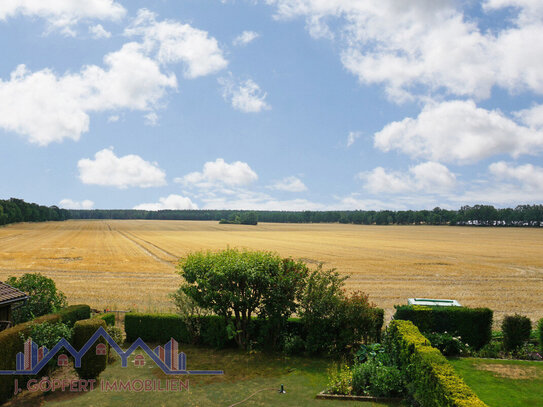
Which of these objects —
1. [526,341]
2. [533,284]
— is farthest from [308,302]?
[533,284]

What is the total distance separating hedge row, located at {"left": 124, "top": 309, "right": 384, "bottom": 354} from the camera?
72.4 ft

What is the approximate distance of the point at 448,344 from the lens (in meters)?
21.4

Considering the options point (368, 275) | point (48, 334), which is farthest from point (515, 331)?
point (368, 275)

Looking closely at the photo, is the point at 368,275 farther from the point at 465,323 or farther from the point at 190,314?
the point at 190,314

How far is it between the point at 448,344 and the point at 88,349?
19.0 metres

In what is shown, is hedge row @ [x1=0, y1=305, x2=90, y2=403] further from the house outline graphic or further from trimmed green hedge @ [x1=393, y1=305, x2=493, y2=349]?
trimmed green hedge @ [x1=393, y1=305, x2=493, y2=349]

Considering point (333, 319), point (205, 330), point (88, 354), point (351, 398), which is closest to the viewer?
point (351, 398)

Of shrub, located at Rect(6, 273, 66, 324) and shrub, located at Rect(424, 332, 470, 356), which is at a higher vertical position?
shrub, located at Rect(6, 273, 66, 324)

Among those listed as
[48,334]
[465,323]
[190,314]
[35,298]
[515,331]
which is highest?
[35,298]

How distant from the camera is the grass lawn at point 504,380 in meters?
15.2

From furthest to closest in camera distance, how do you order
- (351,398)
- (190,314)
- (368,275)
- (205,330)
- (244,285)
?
(368,275) → (190,314) → (205,330) → (244,285) → (351,398)

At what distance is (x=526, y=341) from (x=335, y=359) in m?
11.9

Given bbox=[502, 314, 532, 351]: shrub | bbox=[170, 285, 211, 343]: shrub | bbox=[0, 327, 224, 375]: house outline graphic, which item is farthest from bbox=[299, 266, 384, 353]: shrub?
bbox=[502, 314, 532, 351]: shrub

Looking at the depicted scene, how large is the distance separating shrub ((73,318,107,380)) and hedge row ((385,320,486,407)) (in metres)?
13.6
